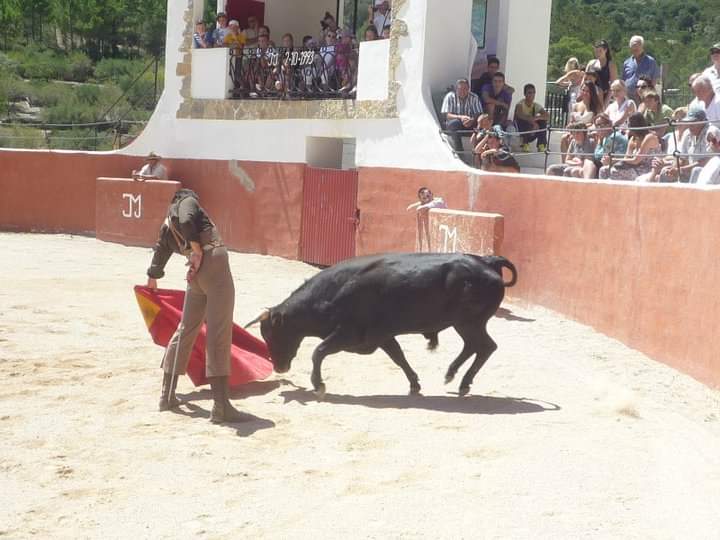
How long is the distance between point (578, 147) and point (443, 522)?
773 centimetres

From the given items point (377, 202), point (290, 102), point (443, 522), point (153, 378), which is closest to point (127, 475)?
point (443, 522)

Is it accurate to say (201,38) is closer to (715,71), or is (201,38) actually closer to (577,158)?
(577,158)

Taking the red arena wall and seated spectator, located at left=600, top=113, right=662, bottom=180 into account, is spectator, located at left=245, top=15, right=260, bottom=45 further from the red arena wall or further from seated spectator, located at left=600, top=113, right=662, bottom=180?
seated spectator, located at left=600, top=113, right=662, bottom=180

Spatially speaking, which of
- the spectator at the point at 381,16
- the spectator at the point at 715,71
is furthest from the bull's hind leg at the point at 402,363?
the spectator at the point at 381,16

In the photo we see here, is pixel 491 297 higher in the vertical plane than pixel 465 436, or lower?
higher

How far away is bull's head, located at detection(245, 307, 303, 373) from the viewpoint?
7840mm

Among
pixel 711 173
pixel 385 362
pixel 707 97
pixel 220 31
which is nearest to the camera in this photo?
pixel 711 173

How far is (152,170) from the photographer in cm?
1828

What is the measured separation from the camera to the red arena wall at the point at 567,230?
8422 millimetres

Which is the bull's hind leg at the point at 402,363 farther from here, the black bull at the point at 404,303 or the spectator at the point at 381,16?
the spectator at the point at 381,16

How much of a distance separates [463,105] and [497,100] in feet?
1.97

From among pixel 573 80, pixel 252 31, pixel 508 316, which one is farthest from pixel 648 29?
pixel 508 316

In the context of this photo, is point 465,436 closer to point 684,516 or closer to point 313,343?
point 684,516

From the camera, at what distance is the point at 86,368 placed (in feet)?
26.9
